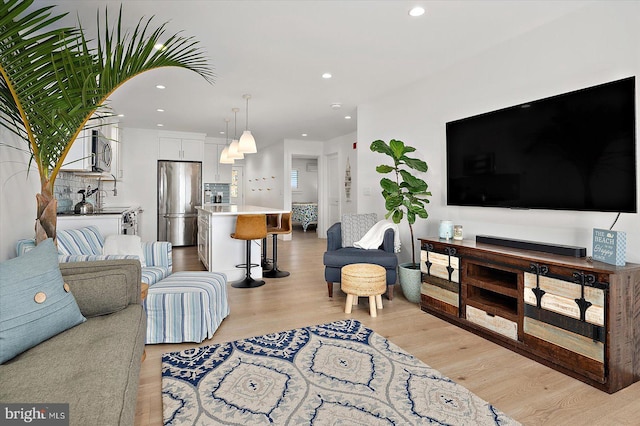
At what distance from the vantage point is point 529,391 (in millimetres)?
1939

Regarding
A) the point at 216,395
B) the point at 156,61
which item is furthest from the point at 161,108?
the point at 216,395

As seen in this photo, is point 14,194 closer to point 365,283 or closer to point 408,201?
point 365,283

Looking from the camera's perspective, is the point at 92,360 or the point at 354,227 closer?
the point at 92,360

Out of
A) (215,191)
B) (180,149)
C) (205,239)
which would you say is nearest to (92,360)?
(205,239)

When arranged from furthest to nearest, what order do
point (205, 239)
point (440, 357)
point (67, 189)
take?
1. point (205, 239)
2. point (67, 189)
3. point (440, 357)

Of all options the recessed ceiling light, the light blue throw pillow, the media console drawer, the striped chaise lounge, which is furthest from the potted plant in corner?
the light blue throw pillow

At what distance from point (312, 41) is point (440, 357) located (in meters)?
2.68

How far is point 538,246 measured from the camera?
2.48m

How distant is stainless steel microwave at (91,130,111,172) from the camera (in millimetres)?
4094

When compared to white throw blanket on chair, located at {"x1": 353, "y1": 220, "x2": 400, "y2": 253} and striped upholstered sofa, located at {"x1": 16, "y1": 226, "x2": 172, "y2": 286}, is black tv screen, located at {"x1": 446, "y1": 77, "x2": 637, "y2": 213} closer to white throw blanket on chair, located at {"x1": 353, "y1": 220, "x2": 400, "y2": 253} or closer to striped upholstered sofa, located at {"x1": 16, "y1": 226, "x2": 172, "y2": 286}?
white throw blanket on chair, located at {"x1": 353, "y1": 220, "x2": 400, "y2": 253}

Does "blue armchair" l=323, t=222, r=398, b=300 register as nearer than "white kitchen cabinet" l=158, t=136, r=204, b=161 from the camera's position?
Yes

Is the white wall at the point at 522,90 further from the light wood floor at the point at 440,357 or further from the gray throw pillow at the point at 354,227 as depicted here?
the light wood floor at the point at 440,357

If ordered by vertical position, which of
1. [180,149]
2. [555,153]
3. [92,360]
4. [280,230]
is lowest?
[92,360]

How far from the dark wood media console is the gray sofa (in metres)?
2.32
